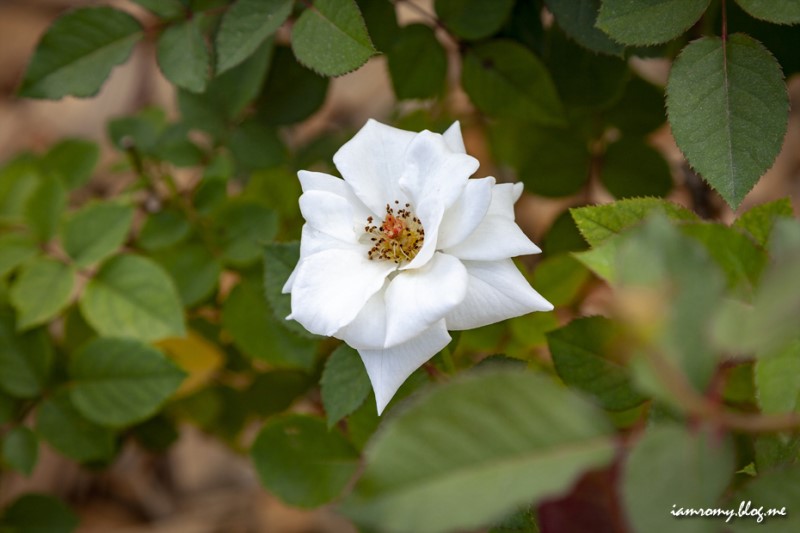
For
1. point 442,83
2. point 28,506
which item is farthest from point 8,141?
point 442,83

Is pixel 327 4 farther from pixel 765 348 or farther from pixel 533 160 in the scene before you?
pixel 765 348

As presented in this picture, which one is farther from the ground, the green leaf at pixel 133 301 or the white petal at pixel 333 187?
the white petal at pixel 333 187

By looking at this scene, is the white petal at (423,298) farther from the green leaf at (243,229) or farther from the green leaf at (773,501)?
the green leaf at (243,229)

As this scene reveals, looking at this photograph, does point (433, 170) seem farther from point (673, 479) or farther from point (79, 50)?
point (79, 50)

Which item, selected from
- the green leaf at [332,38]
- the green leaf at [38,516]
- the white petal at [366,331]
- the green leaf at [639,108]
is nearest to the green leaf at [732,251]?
the white petal at [366,331]

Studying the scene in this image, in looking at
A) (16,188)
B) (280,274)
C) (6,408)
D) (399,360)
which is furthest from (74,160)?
(399,360)
